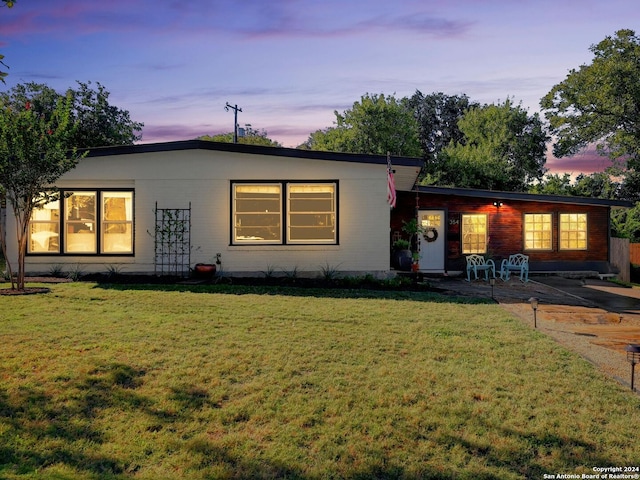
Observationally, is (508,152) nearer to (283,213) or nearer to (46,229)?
(283,213)

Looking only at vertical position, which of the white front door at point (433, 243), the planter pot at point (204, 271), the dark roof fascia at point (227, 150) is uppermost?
the dark roof fascia at point (227, 150)

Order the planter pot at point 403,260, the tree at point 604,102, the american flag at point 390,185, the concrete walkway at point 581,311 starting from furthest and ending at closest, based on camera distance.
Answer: the tree at point 604,102, the planter pot at point 403,260, the american flag at point 390,185, the concrete walkway at point 581,311

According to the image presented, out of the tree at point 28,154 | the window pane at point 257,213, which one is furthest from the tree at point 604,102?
the tree at point 28,154

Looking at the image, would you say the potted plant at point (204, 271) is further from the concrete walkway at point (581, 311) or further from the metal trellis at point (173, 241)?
the concrete walkway at point (581, 311)

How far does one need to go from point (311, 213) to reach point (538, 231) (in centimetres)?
853

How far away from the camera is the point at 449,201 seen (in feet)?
55.3

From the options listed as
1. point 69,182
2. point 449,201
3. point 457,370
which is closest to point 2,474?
point 457,370

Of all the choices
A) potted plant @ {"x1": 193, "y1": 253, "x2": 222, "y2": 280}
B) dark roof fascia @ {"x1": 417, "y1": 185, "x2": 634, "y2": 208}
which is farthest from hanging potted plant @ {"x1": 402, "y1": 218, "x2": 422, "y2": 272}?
potted plant @ {"x1": 193, "y1": 253, "x2": 222, "y2": 280}

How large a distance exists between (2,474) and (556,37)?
12.8m

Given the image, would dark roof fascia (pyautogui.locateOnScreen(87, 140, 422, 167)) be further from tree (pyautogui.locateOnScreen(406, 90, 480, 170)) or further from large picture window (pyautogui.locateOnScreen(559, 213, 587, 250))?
tree (pyautogui.locateOnScreen(406, 90, 480, 170))

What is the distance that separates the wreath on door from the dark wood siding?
544mm

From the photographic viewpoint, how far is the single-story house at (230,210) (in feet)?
42.4

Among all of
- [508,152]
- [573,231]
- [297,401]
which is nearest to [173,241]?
[297,401]

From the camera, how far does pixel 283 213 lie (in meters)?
13.2
